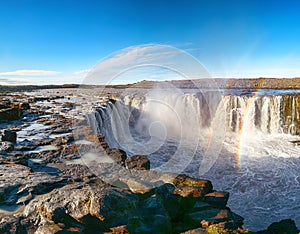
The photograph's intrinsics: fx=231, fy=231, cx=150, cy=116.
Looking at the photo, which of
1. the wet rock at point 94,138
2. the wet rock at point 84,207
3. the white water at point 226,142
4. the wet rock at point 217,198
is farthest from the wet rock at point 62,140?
the wet rock at point 217,198

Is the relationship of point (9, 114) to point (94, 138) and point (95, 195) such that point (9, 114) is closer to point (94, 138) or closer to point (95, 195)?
point (94, 138)

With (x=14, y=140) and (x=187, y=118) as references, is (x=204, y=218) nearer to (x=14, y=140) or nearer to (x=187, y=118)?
(x=14, y=140)

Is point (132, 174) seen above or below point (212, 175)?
above

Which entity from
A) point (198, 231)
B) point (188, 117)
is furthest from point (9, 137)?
point (188, 117)

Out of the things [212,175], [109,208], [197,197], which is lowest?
[212,175]

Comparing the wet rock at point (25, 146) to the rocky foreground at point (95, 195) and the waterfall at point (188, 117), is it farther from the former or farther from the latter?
the waterfall at point (188, 117)

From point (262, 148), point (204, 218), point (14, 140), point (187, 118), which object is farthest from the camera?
point (187, 118)

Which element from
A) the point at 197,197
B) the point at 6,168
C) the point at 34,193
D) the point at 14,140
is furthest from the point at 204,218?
the point at 14,140
